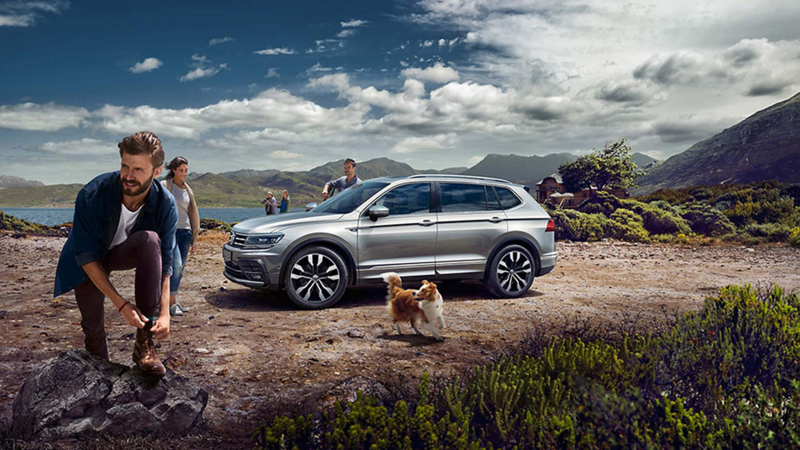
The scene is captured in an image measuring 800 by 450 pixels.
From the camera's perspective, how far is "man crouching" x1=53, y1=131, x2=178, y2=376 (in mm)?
2756

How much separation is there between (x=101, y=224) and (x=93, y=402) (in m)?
1.05

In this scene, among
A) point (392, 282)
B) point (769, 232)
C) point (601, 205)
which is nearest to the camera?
point (392, 282)

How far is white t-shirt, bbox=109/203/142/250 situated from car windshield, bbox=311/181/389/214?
4196mm

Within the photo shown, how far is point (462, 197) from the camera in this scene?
7.72 m

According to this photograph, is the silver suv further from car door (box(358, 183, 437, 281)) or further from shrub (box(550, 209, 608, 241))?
shrub (box(550, 209, 608, 241))

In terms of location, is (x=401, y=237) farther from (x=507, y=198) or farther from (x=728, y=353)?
(x=728, y=353)

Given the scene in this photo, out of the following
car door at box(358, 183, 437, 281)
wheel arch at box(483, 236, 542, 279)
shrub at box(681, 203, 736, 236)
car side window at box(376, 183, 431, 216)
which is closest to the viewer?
car door at box(358, 183, 437, 281)

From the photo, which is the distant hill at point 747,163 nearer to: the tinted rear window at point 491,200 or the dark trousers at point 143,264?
the tinted rear window at point 491,200

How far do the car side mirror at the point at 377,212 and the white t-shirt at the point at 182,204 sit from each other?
2349 millimetres

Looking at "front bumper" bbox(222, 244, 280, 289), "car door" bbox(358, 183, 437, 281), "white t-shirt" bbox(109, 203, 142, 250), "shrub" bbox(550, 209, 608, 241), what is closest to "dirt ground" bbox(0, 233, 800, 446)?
"front bumper" bbox(222, 244, 280, 289)

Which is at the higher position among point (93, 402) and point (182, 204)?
point (182, 204)

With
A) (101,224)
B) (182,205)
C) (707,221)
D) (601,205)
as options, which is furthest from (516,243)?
(707,221)

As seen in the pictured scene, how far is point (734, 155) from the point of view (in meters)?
187

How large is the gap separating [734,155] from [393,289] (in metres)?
223
